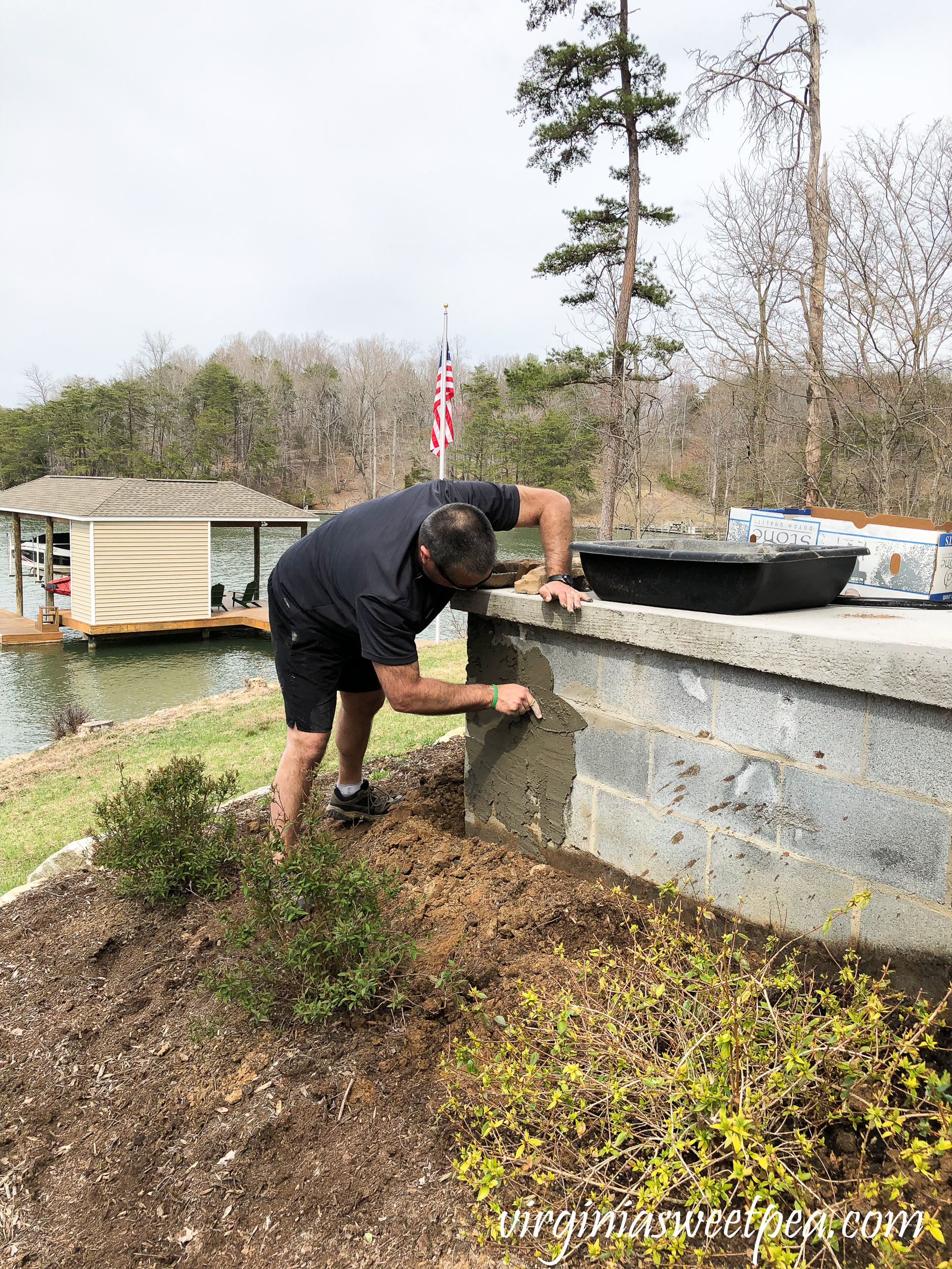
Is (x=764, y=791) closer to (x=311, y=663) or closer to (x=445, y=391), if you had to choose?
(x=311, y=663)

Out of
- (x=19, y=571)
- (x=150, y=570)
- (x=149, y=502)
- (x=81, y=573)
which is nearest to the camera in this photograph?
(x=150, y=570)

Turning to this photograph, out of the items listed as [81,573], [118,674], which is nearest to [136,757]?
[118,674]

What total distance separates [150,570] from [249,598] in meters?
3.33

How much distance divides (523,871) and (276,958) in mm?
1029

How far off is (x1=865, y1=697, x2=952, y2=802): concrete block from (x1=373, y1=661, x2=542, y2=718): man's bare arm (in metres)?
1.28

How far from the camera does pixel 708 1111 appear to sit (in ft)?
5.13

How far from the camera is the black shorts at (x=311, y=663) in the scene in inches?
133

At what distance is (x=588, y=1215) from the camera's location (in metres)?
1.59

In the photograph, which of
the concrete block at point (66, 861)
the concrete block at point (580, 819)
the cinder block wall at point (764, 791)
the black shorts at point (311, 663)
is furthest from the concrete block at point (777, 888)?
the concrete block at point (66, 861)

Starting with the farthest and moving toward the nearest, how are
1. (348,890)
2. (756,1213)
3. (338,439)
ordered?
(338,439) → (348,890) → (756,1213)

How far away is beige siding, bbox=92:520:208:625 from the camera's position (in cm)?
2045

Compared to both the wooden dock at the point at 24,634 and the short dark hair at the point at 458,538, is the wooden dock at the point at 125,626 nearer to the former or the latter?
the wooden dock at the point at 24,634

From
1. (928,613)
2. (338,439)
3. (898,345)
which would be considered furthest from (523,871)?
(338,439)

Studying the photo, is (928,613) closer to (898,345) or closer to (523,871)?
(523,871)
